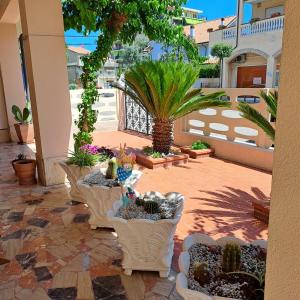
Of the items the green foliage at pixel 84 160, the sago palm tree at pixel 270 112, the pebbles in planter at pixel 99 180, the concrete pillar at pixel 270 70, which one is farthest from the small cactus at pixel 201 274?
the concrete pillar at pixel 270 70

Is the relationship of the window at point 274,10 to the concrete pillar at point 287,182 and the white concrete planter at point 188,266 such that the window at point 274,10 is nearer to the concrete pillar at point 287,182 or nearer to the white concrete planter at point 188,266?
the white concrete planter at point 188,266

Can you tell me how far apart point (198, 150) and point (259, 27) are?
45.8 feet

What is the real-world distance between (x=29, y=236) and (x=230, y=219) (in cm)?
249

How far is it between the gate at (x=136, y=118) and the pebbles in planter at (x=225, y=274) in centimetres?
798

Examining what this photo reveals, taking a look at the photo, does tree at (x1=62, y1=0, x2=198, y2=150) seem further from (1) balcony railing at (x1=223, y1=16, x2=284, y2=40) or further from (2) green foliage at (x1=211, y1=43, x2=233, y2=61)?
(2) green foliage at (x1=211, y1=43, x2=233, y2=61)

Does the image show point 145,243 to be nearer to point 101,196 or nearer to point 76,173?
point 101,196

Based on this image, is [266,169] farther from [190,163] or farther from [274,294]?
[274,294]

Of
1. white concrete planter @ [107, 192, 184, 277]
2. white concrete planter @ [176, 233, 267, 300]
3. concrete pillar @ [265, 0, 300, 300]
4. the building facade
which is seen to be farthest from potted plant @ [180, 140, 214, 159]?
the building facade

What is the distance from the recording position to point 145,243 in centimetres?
266

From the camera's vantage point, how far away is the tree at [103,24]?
17.4 ft

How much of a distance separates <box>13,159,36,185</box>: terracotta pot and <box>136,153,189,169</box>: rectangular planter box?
7.84ft

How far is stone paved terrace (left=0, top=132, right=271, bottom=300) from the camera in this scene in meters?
2.54

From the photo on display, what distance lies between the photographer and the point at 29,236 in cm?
344

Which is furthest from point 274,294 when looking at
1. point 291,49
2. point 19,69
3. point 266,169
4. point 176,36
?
point 19,69
